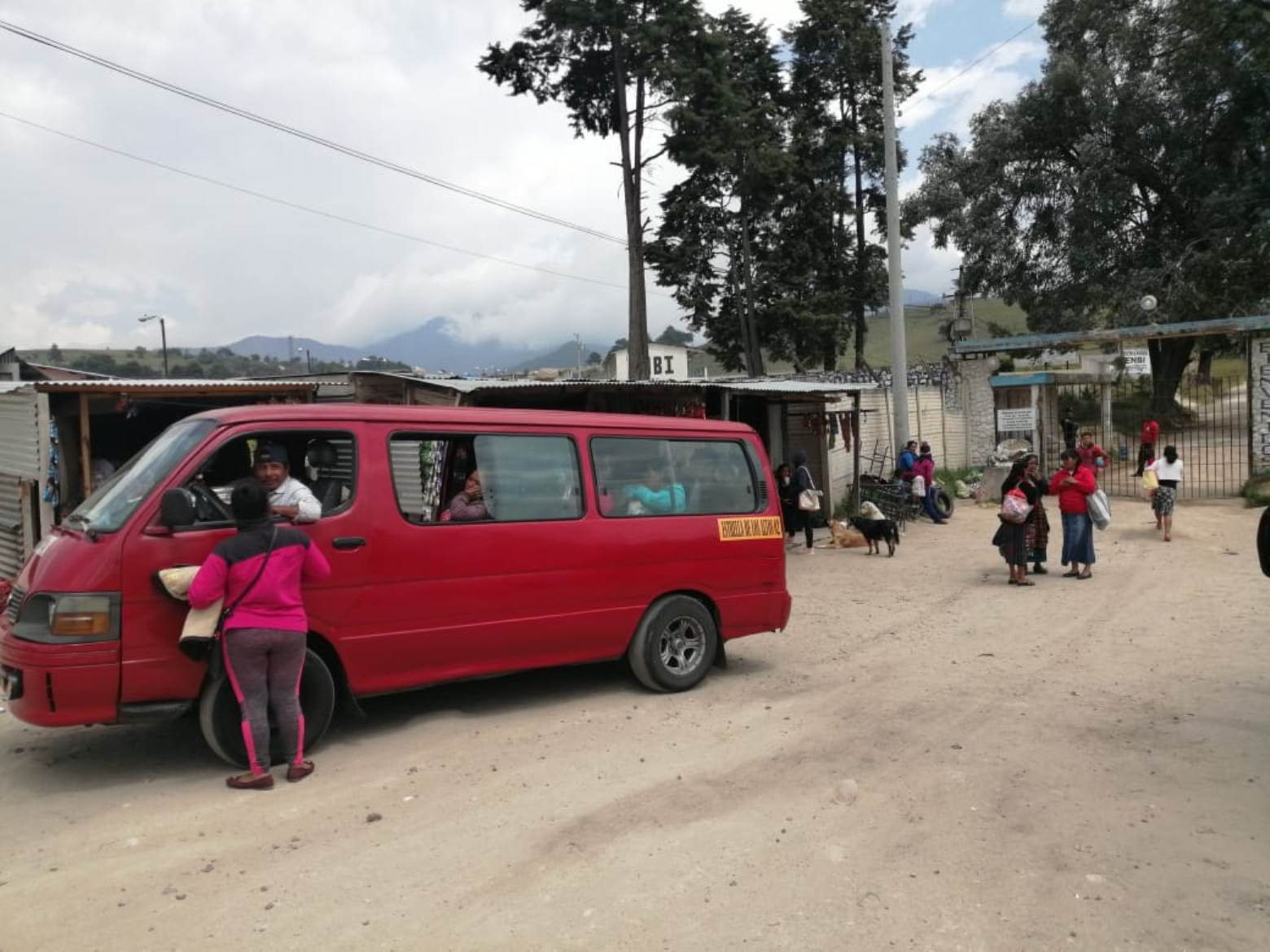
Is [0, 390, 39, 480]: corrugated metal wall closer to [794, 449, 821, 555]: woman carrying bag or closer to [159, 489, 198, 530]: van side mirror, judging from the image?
[159, 489, 198, 530]: van side mirror

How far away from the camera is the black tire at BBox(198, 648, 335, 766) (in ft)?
16.4

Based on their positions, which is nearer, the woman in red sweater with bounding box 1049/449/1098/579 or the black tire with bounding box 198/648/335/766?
the black tire with bounding box 198/648/335/766

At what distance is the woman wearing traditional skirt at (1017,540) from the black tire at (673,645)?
597cm

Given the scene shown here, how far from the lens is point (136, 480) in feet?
16.8

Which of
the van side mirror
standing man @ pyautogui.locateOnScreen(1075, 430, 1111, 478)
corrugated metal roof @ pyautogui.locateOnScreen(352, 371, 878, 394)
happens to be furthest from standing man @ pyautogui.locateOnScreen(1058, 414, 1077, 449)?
the van side mirror

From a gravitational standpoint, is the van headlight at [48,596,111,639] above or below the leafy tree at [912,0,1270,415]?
below

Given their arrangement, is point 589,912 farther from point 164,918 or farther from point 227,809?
point 227,809

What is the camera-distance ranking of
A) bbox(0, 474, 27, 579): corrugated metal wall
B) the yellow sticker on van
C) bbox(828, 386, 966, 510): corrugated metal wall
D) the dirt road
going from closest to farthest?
1. the dirt road
2. the yellow sticker on van
3. bbox(0, 474, 27, 579): corrugated metal wall
4. bbox(828, 386, 966, 510): corrugated metal wall

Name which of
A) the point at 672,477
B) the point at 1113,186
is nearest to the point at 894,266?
the point at 672,477

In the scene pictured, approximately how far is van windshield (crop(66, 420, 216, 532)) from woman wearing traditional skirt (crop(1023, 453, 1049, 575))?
9.70 meters

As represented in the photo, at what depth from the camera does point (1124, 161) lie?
30531mm

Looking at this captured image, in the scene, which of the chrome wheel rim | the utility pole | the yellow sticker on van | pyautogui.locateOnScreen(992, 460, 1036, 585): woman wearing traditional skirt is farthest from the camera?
the utility pole

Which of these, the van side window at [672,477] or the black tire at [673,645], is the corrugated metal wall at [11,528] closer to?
the van side window at [672,477]

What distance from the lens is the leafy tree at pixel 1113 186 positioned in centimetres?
2814
